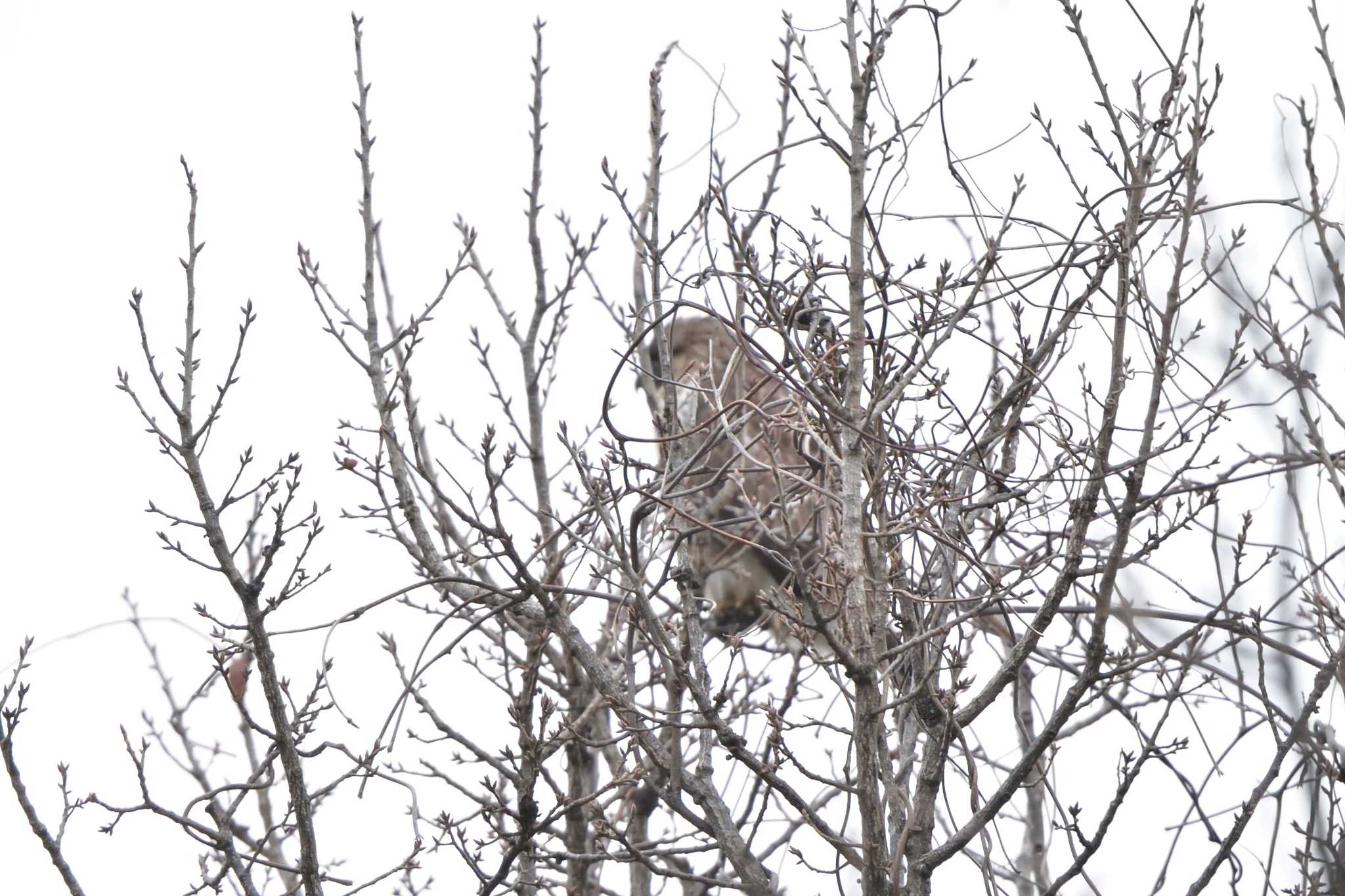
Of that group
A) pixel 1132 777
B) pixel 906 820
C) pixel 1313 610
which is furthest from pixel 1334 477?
pixel 906 820

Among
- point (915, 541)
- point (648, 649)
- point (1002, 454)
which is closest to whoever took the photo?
point (915, 541)

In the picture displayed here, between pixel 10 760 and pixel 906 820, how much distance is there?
2.12m

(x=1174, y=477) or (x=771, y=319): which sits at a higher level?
(x=771, y=319)

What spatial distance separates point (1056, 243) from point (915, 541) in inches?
29.4

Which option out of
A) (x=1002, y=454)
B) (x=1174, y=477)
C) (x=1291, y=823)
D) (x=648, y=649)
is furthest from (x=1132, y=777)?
(x=648, y=649)

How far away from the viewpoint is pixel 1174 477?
108 inches

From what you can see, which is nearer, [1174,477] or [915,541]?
[1174,477]

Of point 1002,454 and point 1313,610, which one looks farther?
point 1002,454

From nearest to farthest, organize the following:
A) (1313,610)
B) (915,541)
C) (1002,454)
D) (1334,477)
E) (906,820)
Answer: (1334,477), (906,820), (1313,610), (915,541), (1002,454)

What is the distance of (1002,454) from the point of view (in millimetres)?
3330

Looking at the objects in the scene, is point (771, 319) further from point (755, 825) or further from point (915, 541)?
point (755, 825)

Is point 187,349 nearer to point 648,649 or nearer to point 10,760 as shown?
point 10,760

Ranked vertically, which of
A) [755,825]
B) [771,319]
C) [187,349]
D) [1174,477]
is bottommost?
[755,825]

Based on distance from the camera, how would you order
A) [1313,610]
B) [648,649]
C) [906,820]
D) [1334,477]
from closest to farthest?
[1334,477], [906,820], [1313,610], [648,649]
